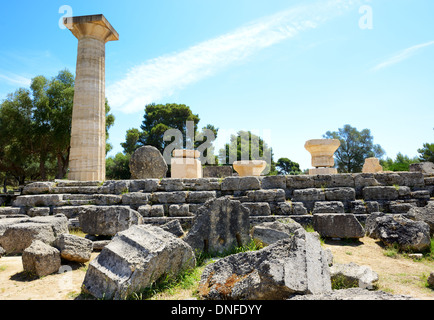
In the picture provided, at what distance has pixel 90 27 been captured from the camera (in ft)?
39.3

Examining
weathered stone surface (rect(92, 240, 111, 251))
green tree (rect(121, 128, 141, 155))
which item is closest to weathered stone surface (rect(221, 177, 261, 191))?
weathered stone surface (rect(92, 240, 111, 251))

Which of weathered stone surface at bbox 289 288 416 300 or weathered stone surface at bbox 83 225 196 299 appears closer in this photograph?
weathered stone surface at bbox 289 288 416 300

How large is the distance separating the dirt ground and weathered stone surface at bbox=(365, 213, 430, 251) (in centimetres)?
32

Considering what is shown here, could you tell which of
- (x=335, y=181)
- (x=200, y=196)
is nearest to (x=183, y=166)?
(x=200, y=196)

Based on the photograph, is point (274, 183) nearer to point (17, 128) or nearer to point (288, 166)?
point (17, 128)

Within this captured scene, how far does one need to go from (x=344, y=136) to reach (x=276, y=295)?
40432 millimetres

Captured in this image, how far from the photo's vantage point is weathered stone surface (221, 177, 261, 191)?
7016mm

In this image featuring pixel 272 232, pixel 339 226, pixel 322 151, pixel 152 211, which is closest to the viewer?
pixel 272 232

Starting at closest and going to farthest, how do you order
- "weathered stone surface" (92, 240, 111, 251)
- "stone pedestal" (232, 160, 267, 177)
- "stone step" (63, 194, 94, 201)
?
"weathered stone surface" (92, 240, 111, 251)
"stone step" (63, 194, 94, 201)
"stone pedestal" (232, 160, 267, 177)

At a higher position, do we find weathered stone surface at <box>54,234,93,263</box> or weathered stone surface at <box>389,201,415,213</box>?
weathered stone surface at <box>389,201,415,213</box>

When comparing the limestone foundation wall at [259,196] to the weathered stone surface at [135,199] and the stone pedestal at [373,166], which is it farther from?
the stone pedestal at [373,166]

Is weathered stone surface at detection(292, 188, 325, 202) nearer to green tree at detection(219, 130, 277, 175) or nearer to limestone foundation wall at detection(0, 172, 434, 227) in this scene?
limestone foundation wall at detection(0, 172, 434, 227)

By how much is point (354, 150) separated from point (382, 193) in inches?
1325

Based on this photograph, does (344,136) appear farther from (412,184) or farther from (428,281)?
(428,281)
